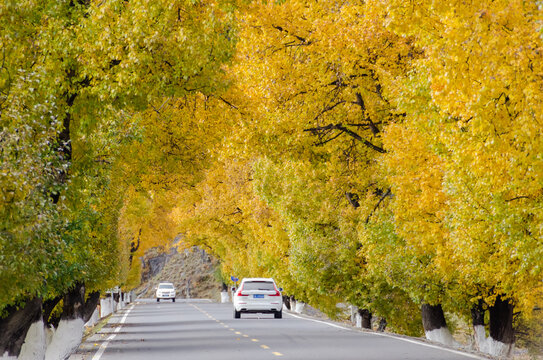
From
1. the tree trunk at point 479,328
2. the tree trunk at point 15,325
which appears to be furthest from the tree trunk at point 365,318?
the tree trunk at point 15,325

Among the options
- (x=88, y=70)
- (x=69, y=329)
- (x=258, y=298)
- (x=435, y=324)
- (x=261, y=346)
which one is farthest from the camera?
(x=258, y=298)

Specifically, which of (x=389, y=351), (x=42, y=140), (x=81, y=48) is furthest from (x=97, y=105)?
(x=389, y=351)

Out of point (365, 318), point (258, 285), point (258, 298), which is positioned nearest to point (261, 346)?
point (258, 298)

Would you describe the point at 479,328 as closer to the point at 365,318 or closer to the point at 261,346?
the point at 365,318

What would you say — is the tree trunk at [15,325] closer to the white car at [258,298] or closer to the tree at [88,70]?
the tree at [88,70]

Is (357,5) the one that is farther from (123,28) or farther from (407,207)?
(123,28)

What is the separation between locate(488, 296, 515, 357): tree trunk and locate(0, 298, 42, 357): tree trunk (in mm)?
15251

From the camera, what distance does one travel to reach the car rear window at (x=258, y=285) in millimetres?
38625

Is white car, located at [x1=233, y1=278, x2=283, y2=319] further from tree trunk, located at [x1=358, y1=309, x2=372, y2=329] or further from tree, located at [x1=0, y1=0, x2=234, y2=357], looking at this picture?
tree, located at [x1=0, y1=0, x2=234, y2=357]

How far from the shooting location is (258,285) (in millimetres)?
38750

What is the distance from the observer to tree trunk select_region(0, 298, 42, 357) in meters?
15.7

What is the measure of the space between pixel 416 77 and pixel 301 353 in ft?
18.8

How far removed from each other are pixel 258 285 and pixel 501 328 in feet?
44.7

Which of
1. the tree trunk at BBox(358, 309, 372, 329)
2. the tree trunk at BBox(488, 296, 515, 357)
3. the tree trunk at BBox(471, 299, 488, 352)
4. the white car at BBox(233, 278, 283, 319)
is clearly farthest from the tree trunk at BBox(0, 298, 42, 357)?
the tree trunk at BBox(358, 309, 372, 329)
